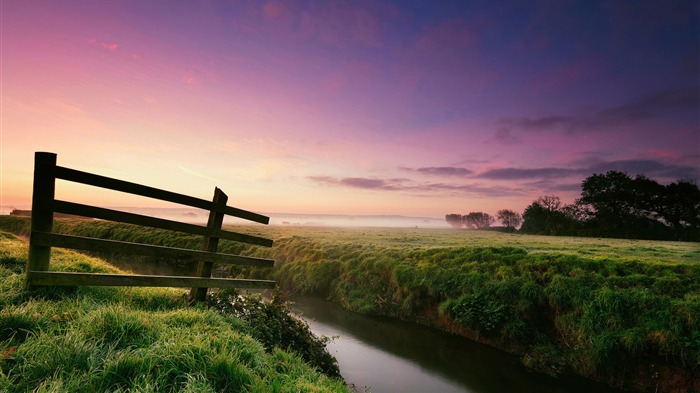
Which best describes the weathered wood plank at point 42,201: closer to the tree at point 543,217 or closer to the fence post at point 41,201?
the fence post at point 41,201

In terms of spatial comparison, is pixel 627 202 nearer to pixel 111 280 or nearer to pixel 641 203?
pixel 641 203

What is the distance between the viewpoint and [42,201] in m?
5.57

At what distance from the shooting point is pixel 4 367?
376 centimetres

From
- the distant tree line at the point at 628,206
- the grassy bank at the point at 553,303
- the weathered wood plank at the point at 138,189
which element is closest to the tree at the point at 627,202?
the distant tree line at the point at 628,206

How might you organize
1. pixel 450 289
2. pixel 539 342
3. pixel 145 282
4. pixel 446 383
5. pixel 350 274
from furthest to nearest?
pixel 350 274 < pixel 450 289 < pixel 539 342 < pixel 446 383 < pixel 145 282

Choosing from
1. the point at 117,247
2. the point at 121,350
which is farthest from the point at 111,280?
the point at 121,350

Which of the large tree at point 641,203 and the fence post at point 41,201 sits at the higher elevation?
the large tree at point 641,203

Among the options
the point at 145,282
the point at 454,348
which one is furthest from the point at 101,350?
the point at 454,348

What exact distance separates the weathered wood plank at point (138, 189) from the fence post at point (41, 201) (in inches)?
6.0

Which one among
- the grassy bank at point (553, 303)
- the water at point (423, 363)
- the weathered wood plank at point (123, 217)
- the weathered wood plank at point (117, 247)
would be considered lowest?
the water at point (423, 363)

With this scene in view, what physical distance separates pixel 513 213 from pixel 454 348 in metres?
115

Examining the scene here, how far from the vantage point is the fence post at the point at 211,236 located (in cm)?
731

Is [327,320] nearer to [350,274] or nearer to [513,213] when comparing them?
[350,274]

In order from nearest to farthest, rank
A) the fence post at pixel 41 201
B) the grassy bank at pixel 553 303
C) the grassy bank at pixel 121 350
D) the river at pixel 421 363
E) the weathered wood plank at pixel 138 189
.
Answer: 1. the grassy bank at pixel 121 350
2. the fence post at pixel 41 201
3. the weathered wood plank at pixel 138 189
4. the grassy bank at pixel 553 303
5. the river at pixel 421 363
